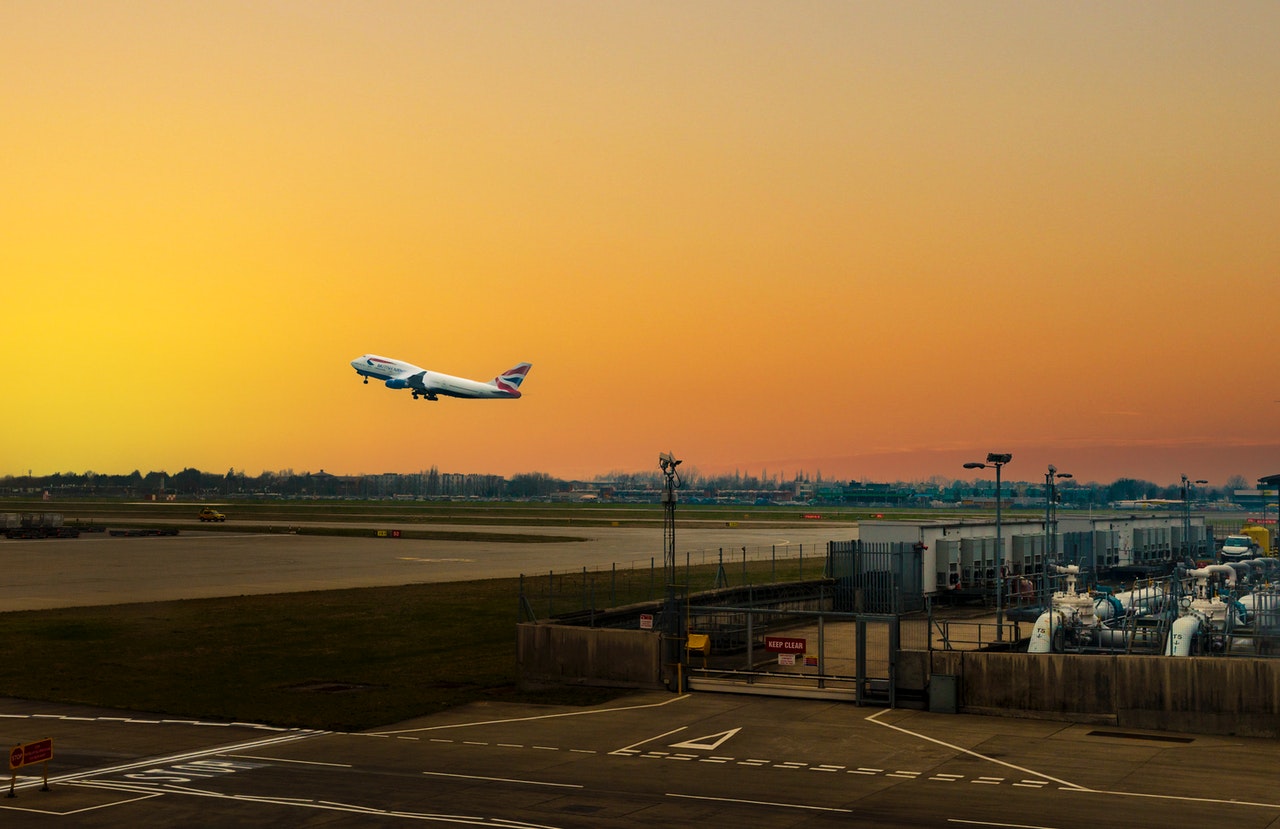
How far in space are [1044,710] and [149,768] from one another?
83.5 feet

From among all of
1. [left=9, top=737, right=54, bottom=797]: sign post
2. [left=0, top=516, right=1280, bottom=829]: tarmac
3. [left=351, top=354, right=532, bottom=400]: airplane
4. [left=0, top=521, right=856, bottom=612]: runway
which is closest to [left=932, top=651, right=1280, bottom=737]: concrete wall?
[left=0, top=516, right=1280, bottom=829]: tarmac

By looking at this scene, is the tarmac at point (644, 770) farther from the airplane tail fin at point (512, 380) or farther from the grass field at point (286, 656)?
the airplane tail fin at point (512, 380)

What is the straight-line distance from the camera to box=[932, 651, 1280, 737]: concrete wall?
112 ft

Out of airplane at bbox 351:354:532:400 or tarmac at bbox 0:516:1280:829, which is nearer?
tarmac at bbox 0:516:1280:829

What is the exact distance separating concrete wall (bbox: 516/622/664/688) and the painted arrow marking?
772 centimetres

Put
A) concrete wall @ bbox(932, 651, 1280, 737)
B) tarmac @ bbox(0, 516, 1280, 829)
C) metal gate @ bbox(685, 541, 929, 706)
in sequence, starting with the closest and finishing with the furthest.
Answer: tarmac @ bbox(0, 516, 1280, 829) < concrete wall @ bbox(932, 651, 1280, 737) < metal gate @ bbox(685, 541, 929, 706)

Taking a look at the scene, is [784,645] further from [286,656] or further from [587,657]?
[286,656]

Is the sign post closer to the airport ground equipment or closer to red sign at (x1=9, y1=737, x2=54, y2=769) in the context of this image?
red sign at (x1=9, y1=737, x2=54, y2=769)

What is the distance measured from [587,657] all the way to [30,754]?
65.7 ft

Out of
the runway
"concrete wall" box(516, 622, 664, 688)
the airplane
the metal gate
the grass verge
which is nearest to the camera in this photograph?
the metal gate

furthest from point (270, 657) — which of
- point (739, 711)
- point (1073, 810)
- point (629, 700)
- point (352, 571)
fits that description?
point (352, 571)

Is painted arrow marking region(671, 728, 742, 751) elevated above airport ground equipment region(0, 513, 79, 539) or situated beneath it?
situated beneath

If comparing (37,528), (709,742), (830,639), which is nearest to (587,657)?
(709,742)

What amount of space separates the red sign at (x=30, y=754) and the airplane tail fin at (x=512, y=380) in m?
135
